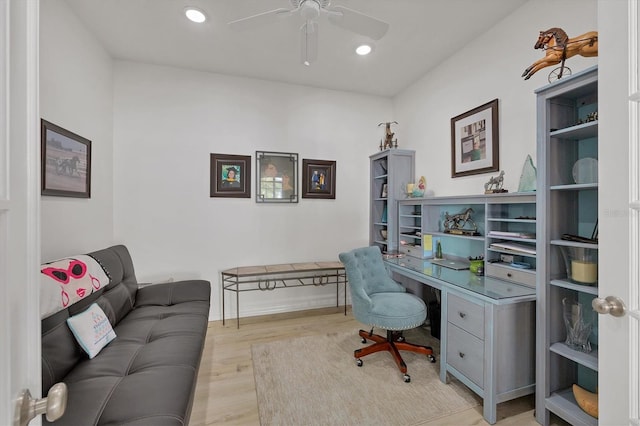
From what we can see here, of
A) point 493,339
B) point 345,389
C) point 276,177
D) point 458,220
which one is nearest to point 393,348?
point 345,389

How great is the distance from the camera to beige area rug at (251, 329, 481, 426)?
167 centimetres

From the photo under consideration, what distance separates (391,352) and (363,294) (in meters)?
0.55

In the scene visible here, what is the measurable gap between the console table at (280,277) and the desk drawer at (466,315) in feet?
4.75

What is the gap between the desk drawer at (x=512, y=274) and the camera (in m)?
1.82

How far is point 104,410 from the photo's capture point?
1118 millimetres

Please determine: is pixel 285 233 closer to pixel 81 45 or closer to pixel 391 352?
pixel 391 352

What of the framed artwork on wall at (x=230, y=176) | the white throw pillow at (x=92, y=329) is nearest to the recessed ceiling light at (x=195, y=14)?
the framed artwork on wall at (x=230, y=176)

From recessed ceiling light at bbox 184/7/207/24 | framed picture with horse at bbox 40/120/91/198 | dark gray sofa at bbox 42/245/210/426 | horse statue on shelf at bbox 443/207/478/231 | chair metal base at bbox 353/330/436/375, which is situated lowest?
chair metal base at bbox 353/330/436/375

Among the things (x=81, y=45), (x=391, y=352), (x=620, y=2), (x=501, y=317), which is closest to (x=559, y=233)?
(x=501, y=317)

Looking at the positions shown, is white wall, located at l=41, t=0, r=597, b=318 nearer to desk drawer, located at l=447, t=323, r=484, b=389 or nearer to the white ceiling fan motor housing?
desk drawer, located at l=447, t=323, r=484, b=389

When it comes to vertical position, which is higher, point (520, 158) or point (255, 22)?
point (255, 22)

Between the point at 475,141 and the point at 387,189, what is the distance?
110 cm

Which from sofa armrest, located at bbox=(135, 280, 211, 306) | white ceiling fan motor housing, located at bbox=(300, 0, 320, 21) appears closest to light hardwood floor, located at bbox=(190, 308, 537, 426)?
sofa armrest, located at bbox=(135, 280, 211, 306)

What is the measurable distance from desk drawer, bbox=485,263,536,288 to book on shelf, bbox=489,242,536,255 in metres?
0.13
